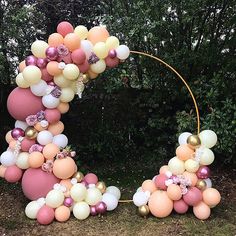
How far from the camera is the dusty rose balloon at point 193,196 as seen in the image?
16.8 feet

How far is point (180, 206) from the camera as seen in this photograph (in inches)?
204

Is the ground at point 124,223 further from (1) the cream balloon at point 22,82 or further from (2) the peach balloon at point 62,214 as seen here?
(1) the cream balloon at point 22,82

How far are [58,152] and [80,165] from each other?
62.1 inches

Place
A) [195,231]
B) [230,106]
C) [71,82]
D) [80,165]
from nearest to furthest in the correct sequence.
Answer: [195,231] → [71,82] → [230,106] → [80,165]

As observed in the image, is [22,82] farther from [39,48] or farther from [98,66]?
[98,66]

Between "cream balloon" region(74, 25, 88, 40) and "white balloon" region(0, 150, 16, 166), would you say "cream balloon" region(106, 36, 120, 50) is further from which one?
"white balloon" region(0, 150, 16, 166)

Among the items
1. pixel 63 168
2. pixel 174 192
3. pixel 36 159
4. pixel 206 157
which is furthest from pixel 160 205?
pixel 36 159

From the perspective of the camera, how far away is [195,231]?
4.96 meters

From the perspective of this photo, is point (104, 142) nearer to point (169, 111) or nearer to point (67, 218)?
point (169, 111)

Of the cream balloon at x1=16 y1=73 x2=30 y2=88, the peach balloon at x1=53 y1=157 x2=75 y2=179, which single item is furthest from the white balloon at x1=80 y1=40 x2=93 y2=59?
the peach balloon at x1=53 y1=157 x2=75 y2=179

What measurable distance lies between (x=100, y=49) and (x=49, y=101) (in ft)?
2.71

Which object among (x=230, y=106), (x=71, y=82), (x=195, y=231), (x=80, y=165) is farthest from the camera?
(x=80, y=165)

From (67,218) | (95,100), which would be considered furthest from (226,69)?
(67,218)

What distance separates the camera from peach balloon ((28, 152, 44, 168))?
5258 millimetres
